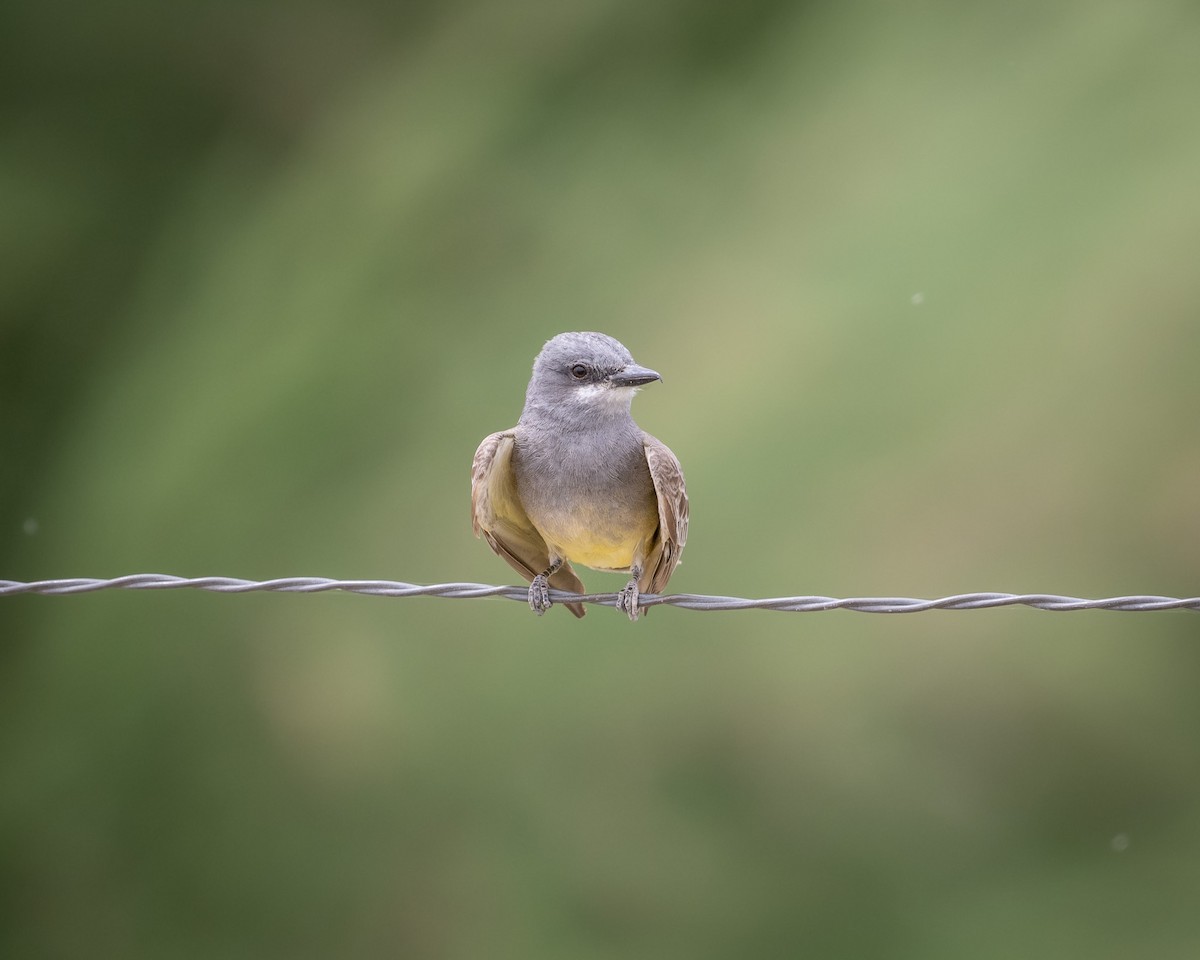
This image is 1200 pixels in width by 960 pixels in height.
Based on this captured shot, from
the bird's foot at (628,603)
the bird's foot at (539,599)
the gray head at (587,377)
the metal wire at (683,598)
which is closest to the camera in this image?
the metal wire at (683,598)

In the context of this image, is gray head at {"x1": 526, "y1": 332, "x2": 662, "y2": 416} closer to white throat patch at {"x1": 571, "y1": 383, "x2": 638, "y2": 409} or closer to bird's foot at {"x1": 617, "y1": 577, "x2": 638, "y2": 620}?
white throat patch at {"x1": 571, "y1": 383, "x2": 638, "y2": 409}

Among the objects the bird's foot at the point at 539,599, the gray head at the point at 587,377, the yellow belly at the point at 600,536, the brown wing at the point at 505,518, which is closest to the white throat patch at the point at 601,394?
the gray head at the point at 587,377

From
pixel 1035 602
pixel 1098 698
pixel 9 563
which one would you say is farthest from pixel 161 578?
pixel 9 563

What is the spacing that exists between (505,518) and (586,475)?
0.52m

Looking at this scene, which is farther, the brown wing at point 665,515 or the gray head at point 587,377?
the gray head at point 587,377

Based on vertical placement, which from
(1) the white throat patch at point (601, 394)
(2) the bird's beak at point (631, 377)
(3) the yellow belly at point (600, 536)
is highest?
(2) the bird's beak at point (631, 377)

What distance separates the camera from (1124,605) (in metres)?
3.12

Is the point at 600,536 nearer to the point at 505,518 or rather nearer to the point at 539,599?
the point at 539,599

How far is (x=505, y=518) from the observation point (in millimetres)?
4812

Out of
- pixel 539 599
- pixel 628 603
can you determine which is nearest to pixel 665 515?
pixel 628 603

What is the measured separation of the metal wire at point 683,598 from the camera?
3.10m

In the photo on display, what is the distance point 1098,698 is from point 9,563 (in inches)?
329

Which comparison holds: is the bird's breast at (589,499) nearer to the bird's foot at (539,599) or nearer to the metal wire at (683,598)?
the bird's foot at (539,599)

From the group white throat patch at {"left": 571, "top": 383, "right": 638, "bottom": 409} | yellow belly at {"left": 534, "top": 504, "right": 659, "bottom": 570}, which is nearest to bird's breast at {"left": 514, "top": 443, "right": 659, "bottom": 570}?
yellow belly at {"left": 534, "top": 504, "right": 659, "bottom": 570}
